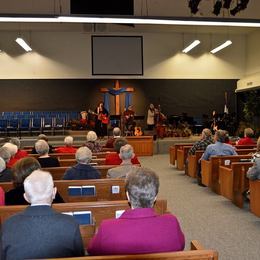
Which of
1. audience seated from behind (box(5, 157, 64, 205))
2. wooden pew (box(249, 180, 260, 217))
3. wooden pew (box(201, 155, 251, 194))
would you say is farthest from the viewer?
wooden pew (box(201, 155, 251, 194))

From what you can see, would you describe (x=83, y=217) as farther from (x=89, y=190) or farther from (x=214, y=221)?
(x=214, y=221)

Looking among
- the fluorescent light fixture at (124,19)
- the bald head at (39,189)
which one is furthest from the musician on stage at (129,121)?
the bald head at (39,189)

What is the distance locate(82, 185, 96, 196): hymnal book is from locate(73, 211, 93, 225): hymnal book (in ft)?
3.40

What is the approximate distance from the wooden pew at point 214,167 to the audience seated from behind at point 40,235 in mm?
4682

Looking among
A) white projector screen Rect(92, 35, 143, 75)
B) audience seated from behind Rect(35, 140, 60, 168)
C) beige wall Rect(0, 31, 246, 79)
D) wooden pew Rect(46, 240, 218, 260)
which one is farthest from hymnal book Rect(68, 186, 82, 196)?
beige wall Rect(0, 31, 246, 79)

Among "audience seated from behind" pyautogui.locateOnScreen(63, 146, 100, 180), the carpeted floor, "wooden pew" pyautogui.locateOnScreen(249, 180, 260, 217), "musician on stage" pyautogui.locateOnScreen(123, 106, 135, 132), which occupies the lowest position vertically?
the carpeted floor

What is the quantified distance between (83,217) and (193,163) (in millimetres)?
5198

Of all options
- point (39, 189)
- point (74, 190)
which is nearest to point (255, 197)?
point (74, 190)

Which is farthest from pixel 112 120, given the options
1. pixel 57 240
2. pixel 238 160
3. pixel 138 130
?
pixel 57 240

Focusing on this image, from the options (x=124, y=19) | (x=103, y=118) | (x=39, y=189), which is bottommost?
(x=39, y=189)

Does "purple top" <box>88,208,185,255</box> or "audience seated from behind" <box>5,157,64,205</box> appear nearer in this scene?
"purple top" <box>88,208,185,255</box>

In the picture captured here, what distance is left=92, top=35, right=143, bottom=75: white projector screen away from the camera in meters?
16.6

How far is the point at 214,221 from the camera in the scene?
16.6 feet

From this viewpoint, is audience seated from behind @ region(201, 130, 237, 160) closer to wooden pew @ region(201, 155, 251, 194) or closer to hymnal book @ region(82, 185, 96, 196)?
wooden pew @ region(201, 155, 251, 194)
